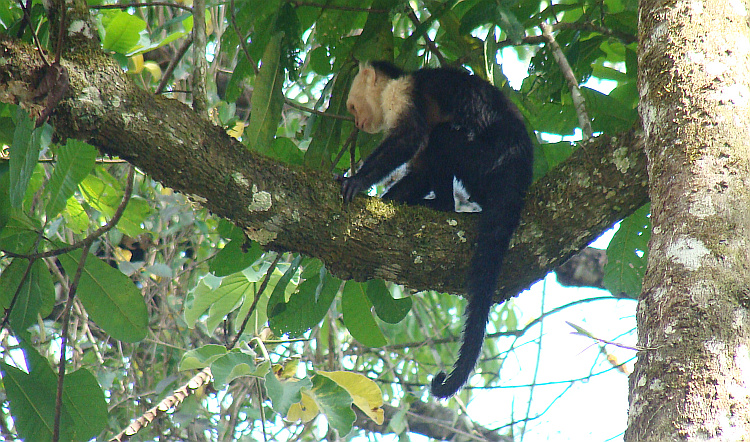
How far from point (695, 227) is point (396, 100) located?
5.20 ft

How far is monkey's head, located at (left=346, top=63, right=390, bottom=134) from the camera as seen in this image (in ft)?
8.54

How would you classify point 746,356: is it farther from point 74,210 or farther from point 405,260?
point 74,210

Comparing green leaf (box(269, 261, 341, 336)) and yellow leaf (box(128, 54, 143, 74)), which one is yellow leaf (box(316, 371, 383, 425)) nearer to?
green leaf (box(269, 261, 341, 336))

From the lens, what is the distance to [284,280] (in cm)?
244

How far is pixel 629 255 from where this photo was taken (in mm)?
2453

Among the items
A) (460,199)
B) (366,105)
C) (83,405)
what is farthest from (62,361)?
(460,199)

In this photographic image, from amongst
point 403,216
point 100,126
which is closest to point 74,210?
point 100,126

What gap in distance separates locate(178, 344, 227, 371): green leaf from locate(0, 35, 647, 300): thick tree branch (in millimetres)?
336

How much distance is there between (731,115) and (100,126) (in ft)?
4.96

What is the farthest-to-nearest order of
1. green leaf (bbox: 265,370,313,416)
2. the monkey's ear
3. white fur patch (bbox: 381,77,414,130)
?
1. the monkey's ear
2. white fur patch (bbox: 381,77,414,130)
3. green leaf (bbox: 265,370,313,416)

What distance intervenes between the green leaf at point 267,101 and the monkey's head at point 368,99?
504mm

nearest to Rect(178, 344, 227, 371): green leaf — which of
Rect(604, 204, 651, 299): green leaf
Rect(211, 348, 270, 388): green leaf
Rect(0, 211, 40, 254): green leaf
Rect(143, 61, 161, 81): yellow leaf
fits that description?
Rect(211, 348, 270, 388): green leaf

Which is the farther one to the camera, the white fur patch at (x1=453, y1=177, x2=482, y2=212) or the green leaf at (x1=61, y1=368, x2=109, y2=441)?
the white fur patch at (x1=453, y1=177, x2=482, y2=212)

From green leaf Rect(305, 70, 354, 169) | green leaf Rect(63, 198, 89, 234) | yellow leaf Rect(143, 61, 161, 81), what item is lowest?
green leaf Rect(63, 198, 89, 234)
